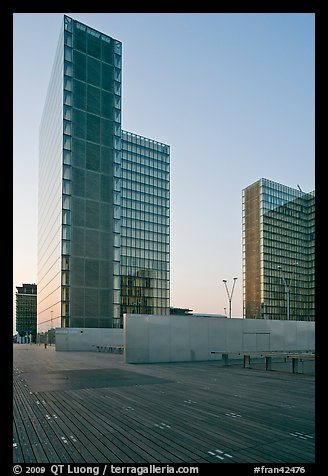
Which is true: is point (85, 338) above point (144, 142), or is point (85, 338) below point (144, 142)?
below

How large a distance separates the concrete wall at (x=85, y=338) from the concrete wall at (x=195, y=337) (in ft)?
83.6

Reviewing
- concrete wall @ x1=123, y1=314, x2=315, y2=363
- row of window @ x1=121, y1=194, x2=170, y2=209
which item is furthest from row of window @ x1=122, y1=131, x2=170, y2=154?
concrete wall @ x1=123, y1=314, x2=315, y2=363

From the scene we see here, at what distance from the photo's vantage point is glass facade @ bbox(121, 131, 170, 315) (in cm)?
10388

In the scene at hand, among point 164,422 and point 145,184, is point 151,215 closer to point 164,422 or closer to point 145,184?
point 145,184

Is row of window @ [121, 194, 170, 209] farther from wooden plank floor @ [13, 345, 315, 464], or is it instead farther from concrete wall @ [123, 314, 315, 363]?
wooden plank floor @ [13, 345, 315, 464]

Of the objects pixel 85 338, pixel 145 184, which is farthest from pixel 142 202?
pixel 85 338

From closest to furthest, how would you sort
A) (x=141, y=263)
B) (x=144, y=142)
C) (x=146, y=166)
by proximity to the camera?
(x=141, y=263)
(x=146, y=166)
(x=144, y=142)

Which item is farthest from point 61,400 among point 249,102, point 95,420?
point 249,102

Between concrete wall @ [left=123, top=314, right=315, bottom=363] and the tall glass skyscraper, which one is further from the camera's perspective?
the tall glass skyscraper

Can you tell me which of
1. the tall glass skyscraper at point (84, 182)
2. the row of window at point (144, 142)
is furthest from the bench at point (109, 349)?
the row of window at point (144, 142)

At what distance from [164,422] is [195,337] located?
57.9ft

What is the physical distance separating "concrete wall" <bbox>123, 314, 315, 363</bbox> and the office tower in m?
98.7

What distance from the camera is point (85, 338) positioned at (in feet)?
169

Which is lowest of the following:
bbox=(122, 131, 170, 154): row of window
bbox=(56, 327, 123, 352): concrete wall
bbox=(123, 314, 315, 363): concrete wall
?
bbox=(56, 327, 123, 352): concrete wall
